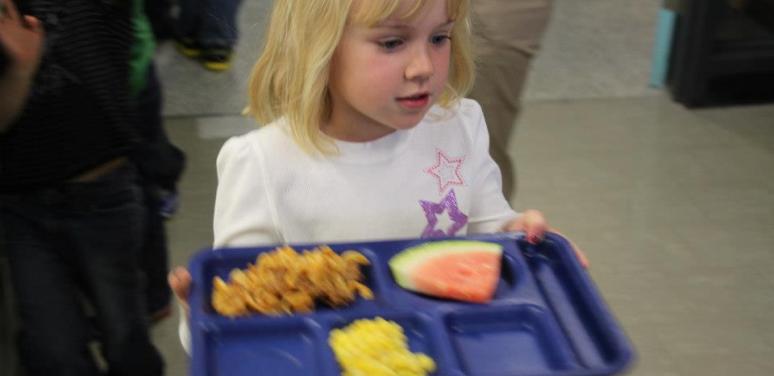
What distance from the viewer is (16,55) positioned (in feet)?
4.99

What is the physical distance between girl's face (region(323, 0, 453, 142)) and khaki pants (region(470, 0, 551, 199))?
72 cm

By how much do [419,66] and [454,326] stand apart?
1.03 feet

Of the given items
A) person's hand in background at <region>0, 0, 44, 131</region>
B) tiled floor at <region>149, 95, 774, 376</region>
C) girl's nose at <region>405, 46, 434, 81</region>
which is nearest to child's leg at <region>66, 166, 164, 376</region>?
person's hand in background at <region>0, 0, 44, 131</region>

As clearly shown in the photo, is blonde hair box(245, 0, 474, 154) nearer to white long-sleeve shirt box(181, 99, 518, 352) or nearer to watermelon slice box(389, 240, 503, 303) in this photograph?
white long-sleeve shirt box(181, 99, 518, 352)

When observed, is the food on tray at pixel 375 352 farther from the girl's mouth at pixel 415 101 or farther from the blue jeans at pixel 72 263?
the blue jeans at pixel 72 263

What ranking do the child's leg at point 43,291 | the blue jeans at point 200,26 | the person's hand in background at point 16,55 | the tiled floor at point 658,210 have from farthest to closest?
the blue jeans at point 200,26, the tiled floor at point 658,210, the child's leg at point 43,291, the person's hand in background at point 16,55

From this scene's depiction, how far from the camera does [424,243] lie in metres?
1.12

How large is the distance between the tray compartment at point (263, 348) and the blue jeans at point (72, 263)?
834 mm

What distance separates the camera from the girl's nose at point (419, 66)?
1128 millimetres

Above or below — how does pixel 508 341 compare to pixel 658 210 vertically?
above

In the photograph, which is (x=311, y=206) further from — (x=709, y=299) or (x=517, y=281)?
(x=709, y=299)

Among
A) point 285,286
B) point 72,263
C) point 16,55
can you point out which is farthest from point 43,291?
point 285,286

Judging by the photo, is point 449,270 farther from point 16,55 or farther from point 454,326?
point 16,55

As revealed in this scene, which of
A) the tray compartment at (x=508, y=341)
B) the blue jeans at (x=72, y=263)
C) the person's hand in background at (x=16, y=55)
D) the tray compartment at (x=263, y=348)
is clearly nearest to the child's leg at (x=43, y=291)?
the blue jeans at (x=72, y=263)
